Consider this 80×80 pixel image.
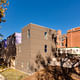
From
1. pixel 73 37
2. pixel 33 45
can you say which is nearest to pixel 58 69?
pixel 33 45

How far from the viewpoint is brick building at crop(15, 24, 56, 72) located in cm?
1200

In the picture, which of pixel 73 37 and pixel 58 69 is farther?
pixel 73 37

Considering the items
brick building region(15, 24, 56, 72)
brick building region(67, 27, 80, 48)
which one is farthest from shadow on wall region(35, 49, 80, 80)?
brick building region(67, 27, 80, 48)

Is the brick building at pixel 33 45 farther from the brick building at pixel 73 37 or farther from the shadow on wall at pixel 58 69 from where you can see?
the brick building at pixel 73 37

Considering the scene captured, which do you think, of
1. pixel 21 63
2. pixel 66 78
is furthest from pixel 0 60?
pixel 66 78

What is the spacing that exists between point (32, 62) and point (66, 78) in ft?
18.1

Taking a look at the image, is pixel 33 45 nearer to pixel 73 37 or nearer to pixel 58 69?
pixel 58 69

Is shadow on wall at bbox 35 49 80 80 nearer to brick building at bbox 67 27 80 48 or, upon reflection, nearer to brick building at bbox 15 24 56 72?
brick building at bbox 15 24 56 72

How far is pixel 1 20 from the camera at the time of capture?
932 cm

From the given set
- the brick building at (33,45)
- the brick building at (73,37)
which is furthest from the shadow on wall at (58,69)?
the brick building at (73,37)

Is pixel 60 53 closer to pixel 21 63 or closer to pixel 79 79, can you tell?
pixel 79 79

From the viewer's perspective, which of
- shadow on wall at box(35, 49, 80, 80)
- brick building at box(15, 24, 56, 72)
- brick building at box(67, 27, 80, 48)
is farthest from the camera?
brick building at box(67, 27, 80, 48)

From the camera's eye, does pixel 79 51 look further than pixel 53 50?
No

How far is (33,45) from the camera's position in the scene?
484 inches
